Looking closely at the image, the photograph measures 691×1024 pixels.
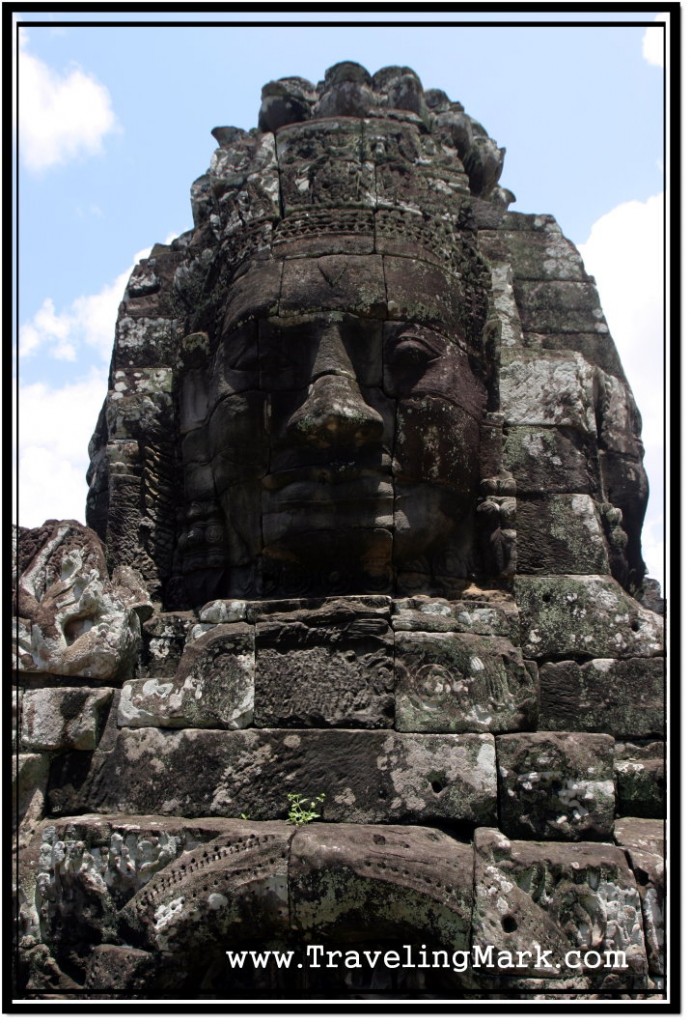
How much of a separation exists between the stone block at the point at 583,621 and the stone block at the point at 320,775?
31.5 inches

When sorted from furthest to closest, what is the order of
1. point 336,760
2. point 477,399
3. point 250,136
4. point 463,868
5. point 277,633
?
point 250,136, point 477,399, point 277,633, point 336,760, point 463,868

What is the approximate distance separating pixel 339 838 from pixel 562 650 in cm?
159

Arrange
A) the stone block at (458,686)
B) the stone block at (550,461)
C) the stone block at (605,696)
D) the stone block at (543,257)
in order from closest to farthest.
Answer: the stone block at (458,686) → the stone block at (605,696) → the stone block at (550,461) → the stone block at (543,257)

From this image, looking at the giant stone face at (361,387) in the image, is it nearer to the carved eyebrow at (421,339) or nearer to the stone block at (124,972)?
the carved eyebrow at (421,339)

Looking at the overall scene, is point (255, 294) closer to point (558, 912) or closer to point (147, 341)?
point (147, 341)

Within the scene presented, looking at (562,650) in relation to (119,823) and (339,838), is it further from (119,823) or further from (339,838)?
(119,823)

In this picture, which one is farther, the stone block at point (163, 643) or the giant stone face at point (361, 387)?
the stone block at point (163, 643)

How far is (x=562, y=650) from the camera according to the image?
4828 mm

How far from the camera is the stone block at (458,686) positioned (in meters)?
4.32

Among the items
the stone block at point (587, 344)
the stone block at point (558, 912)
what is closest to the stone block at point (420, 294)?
the stone block at point (587, 344)

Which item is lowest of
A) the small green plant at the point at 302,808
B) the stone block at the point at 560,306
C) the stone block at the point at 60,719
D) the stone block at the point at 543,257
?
the small green plant at the point at 302,808

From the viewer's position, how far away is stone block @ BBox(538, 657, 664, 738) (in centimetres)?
468

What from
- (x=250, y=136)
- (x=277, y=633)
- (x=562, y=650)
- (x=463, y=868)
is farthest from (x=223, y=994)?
(x=250, y=136)

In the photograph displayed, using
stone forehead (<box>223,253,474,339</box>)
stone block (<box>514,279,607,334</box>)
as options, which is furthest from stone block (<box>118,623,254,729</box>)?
stone block (<box>514,279,607,334</box>)
